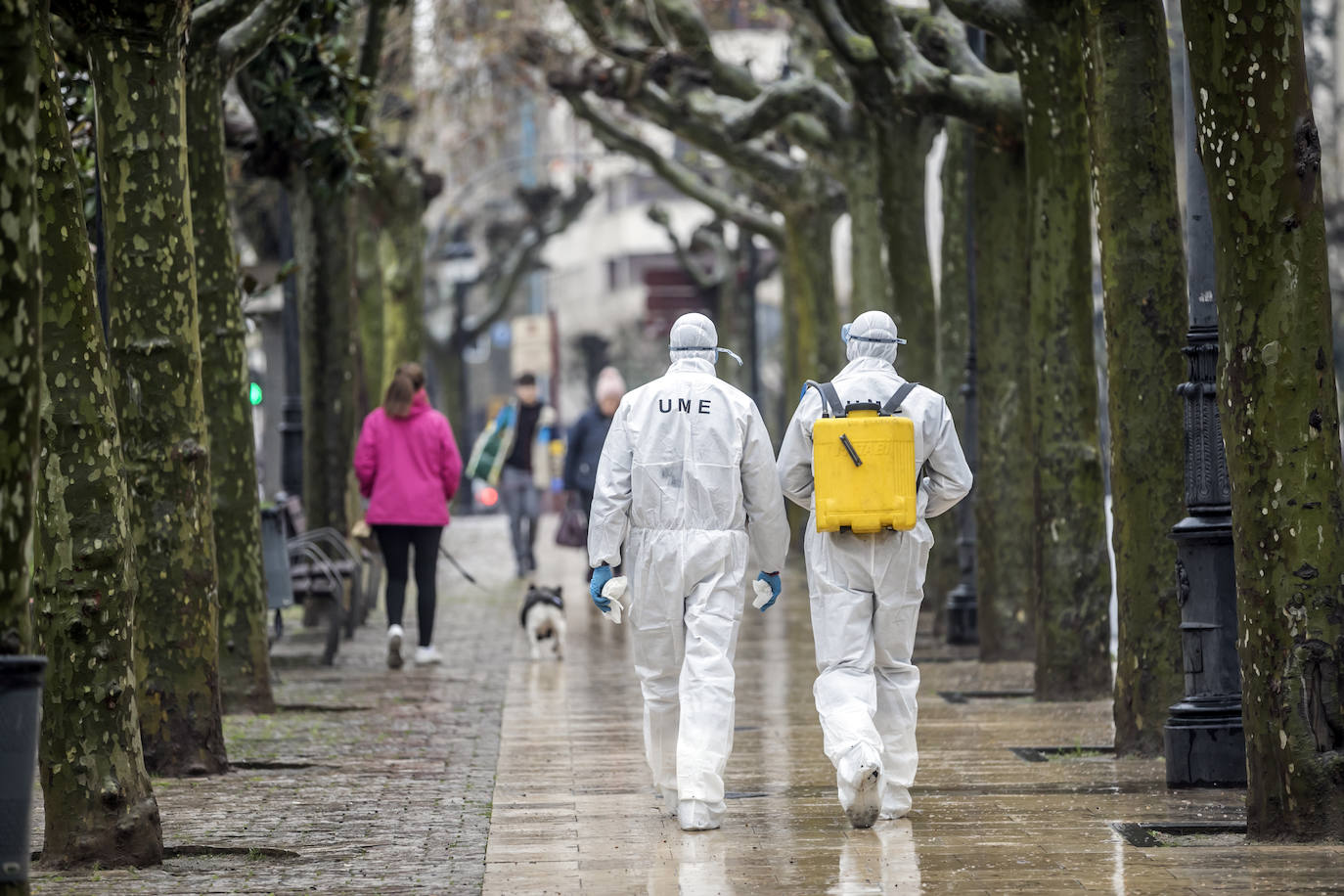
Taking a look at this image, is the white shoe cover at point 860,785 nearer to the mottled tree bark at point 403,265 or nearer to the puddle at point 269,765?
the puddle at point 269,765

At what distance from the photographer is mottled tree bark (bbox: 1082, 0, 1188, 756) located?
33.1 feet

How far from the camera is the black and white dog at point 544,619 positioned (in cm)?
1548

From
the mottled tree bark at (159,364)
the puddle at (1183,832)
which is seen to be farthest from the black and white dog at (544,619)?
the puddle at (1183,832)

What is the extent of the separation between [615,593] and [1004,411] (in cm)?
659

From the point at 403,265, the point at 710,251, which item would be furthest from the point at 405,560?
the point at 710,251

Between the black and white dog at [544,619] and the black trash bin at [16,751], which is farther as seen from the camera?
the black and white dog at [544,619]

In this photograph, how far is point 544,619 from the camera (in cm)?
1549

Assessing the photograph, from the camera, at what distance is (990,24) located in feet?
37.6

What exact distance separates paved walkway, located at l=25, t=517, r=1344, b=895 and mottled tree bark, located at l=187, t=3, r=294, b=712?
409 mm

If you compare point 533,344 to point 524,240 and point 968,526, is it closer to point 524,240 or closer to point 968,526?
point 524,240

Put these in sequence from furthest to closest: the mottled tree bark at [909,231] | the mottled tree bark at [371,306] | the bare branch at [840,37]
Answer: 1. the mottled tree bark at [371,306]
2. the mottled tree bark at [909,231]
3. the bare branch at [840,37]

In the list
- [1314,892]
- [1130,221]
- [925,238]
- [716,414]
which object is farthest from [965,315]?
[1314,892]

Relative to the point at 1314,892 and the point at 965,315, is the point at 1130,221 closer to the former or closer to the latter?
the point at 1314,892

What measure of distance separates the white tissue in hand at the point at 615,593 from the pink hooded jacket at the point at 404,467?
6.26 m
